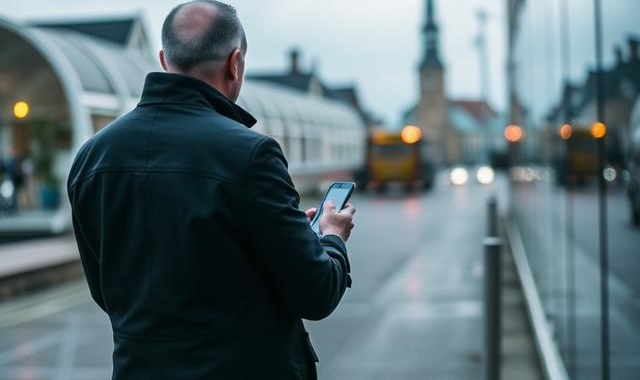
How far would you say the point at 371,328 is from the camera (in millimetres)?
8766

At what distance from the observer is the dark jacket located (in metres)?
2.11

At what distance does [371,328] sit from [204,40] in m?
6.76

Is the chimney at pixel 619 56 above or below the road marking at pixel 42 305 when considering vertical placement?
above

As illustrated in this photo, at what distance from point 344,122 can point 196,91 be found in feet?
164

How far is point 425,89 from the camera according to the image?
11375 cm

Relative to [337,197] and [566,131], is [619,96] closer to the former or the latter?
[337,197]

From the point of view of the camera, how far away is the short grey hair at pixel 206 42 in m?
2.25

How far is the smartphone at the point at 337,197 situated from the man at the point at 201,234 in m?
0.26

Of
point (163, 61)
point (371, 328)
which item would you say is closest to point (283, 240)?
point (163, 61)

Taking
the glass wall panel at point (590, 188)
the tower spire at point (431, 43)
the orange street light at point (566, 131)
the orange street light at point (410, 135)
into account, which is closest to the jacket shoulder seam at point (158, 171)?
the glass wall panel at point (590, 188)

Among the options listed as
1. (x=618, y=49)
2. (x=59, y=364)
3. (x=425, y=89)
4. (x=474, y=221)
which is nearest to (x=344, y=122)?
(x=474, y=221)

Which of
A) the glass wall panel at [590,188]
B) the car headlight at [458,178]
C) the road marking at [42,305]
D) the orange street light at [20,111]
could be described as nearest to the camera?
the glass wall panel at [590,188]

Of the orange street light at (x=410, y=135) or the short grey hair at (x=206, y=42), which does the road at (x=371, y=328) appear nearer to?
the short grey hair at (x=206, y=42)

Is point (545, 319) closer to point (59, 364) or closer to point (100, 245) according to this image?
point (59, 364)
